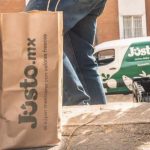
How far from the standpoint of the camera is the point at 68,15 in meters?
3.06

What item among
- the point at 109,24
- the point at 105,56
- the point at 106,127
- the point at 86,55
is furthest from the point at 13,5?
the point at 106,127

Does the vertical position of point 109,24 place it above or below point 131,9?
below

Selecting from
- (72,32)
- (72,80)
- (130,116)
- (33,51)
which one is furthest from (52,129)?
(72,32)

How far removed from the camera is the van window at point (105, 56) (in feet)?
47.8

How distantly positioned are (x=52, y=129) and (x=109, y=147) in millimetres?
273

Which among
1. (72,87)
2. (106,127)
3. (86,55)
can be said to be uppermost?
(86,55)

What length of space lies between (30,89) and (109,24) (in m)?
21.6

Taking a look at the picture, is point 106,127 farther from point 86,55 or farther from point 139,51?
point 139,51

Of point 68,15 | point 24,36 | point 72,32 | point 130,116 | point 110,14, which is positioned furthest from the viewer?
point 110,14

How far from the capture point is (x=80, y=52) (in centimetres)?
345

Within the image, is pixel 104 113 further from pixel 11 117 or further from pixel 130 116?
pixel 11 117

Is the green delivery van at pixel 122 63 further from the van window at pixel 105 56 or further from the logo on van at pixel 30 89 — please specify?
the logo on van at pixel 30 89

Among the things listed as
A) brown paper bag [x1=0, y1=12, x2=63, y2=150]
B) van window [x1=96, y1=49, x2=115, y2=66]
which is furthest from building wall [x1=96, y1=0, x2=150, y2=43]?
brown paper bag [x1=0, y1=12, x2=63, y2=150]

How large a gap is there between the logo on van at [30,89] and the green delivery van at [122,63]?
1209cm
